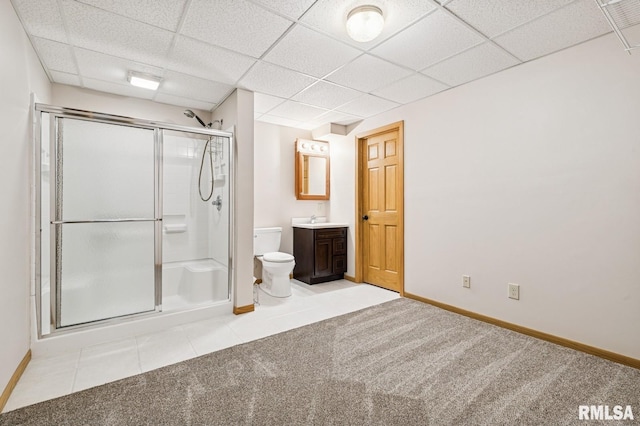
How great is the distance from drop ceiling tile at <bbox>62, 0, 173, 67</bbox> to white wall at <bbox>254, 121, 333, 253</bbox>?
75.9 inches

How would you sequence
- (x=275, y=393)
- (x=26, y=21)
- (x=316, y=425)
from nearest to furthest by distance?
(x=316, y=425) < (x=275, y=393) < (x=26, y=21)

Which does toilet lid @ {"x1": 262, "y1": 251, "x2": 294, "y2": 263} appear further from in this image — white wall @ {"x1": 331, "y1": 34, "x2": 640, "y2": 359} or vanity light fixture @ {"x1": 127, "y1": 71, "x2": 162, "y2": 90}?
vanity light fixture @ {"x1": 127, "y1": 71, "x2": 162, "y2": 90}

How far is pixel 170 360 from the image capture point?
6.93 ft

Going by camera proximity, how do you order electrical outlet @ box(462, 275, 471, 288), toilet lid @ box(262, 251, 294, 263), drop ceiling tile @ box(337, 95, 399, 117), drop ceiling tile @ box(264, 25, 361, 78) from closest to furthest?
drop ceiling tile @ box(264, 25, 361, 78) → electrical outlet @ box(462, 275, 471, 288) → drop ceiling tile @ box(337, 95, 399, 117) → toilet lid @ box(262, 251, 294, 263)

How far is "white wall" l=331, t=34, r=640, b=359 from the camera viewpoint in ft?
6.79

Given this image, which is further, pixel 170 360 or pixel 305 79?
pixel 305 79

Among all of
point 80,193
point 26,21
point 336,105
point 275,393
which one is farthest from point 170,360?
point 336,105

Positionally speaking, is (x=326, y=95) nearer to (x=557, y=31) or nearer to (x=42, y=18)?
(x=557, y=31)

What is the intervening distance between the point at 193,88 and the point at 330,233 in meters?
2.45

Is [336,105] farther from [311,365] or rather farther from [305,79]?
[311,365]

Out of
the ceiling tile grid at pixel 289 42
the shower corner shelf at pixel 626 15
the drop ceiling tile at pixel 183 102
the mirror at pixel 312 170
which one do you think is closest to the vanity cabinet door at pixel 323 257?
the mirror at pixel 312 170

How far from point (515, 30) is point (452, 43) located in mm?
400

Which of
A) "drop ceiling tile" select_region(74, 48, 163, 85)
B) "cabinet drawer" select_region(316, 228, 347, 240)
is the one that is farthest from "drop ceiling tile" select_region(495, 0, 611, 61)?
"drop ceiling tile" select_region(74, 48, 163, 85)

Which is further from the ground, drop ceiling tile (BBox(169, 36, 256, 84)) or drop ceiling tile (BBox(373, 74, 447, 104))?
drop ceiling tile (BBox(373, 74, 447, 104))
